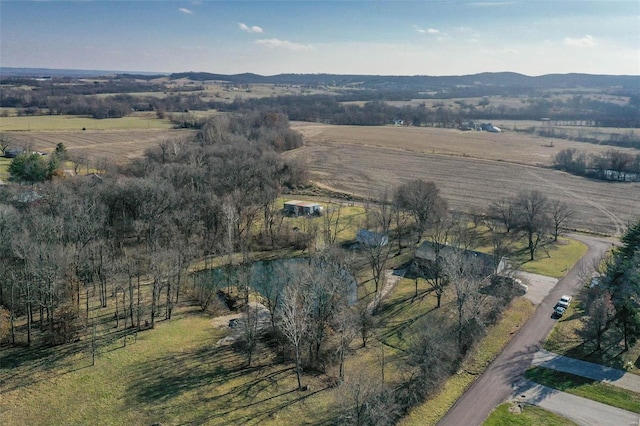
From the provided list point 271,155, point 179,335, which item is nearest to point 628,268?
point 179,335

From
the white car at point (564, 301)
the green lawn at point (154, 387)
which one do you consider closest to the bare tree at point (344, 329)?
the green lawn at point (154, 387)

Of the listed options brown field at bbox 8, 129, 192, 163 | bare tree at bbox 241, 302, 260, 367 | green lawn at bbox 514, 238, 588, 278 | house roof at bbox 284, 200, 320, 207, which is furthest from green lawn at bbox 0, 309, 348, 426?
brown field at bbox 8, 129, 192, 163

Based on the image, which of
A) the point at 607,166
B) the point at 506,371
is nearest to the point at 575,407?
the point at 506,371

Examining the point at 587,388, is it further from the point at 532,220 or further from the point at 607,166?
the point at 607,166

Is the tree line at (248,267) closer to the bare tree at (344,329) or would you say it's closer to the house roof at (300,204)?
the bare tree at (344,329)

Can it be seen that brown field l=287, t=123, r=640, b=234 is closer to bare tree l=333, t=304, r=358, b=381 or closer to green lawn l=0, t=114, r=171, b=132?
bare tree l=333, t=304, r=358, b=381
